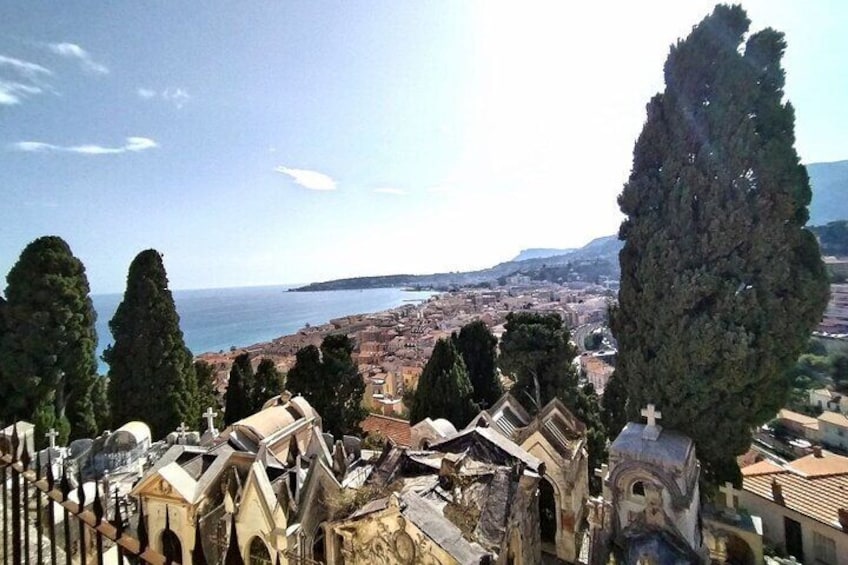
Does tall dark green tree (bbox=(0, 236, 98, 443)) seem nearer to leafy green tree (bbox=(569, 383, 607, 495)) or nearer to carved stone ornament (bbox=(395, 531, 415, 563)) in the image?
carved stone ornament (bbox=(395, 531, 415, 563))

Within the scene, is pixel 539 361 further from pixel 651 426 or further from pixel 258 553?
pixel 258 553

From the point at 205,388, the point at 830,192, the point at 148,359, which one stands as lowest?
the point at 205,388

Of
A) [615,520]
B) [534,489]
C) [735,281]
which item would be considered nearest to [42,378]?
[534,489]

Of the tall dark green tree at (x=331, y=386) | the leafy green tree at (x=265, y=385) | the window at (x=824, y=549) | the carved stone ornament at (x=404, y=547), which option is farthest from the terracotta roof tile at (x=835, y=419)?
the carved stone ornament at (x=404, y=547)

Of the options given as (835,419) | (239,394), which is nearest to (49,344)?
(239,394)

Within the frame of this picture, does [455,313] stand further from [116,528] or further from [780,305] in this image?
[116,528]
